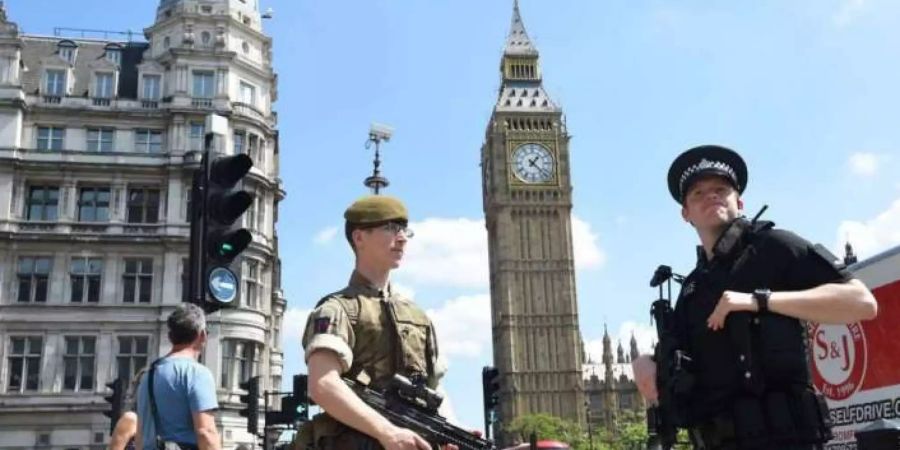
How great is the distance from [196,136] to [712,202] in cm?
2974

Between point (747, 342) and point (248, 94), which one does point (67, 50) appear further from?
point (747, 342)

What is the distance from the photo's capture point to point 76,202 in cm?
3009

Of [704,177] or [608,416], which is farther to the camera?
[608,416]

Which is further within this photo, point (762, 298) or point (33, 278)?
point (33, 278)

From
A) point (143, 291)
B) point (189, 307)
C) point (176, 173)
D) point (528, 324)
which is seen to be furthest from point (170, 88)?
point (528, 324)

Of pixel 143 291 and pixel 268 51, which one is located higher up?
pixel 268 51

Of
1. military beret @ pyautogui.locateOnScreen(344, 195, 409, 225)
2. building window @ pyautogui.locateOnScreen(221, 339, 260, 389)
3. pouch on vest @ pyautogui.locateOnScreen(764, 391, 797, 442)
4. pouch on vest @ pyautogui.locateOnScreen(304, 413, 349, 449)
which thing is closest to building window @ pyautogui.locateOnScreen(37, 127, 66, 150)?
building window @ pyautogui.locateOnScreen(221, 339, 260, 389)

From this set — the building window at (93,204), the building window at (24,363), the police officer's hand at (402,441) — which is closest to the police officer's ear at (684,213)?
the police officer's hand at (402,441)

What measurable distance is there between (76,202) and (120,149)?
253 centimetres

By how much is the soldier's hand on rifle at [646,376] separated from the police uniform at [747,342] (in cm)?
17

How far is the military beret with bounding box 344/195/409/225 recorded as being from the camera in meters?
3.85

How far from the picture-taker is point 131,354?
28875 millimetres

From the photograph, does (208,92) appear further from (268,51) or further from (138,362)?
(138,362)

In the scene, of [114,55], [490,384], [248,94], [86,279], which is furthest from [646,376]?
[114,55]
